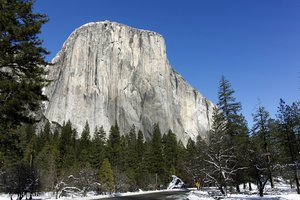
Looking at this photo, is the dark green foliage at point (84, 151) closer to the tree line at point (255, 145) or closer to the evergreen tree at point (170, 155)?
the evergreen tree at point (170, 155)

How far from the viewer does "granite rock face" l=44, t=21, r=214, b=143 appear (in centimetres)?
11281

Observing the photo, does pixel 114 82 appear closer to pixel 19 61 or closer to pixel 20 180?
pixel 20 180

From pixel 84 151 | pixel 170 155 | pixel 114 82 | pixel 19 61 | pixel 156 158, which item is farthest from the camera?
pixel 114 82

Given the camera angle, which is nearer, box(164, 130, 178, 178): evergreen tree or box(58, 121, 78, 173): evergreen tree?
box(58, 121, 78, 173): evergreen tree

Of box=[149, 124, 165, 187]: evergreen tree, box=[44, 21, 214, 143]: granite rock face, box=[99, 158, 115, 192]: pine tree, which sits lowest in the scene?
box=[99, 158, 115, 192]: pine tree

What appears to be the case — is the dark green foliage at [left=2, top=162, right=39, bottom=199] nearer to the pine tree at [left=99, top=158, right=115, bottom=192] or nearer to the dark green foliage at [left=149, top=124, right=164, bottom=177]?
the pine tree at [left=99, top=158, right=115, bottom=192]

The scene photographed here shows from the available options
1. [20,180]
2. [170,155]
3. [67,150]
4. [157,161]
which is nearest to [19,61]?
[20,180]

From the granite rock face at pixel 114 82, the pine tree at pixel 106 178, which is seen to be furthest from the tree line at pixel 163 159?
the granite rock face at pixel 114 82

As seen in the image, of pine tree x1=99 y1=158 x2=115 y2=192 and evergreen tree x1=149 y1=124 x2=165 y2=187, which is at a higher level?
evergreen tree x1=149 y1=124 x2=165 y2=187

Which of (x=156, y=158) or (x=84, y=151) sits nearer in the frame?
(x=84, y=151)

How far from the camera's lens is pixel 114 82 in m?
119

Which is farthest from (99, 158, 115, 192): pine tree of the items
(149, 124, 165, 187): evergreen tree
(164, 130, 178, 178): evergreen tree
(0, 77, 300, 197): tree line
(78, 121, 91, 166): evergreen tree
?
(164, 130, 178, 178): evergreen tree

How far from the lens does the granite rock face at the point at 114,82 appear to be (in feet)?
370

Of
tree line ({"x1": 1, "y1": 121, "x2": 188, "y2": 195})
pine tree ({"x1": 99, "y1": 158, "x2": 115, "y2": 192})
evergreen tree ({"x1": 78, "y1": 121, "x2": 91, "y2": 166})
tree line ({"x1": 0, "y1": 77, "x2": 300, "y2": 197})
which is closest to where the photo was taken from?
tree line ({"x1": 0, "y1": 77, "x2": 300, "y2": 197})
